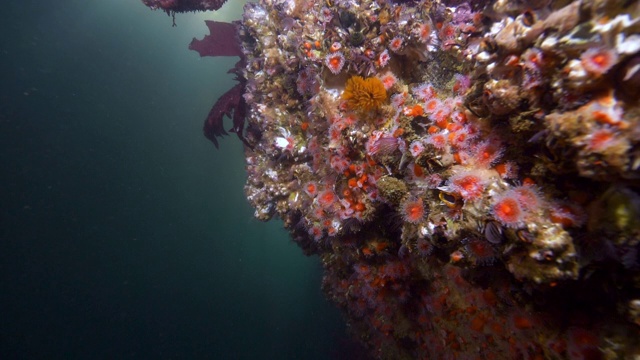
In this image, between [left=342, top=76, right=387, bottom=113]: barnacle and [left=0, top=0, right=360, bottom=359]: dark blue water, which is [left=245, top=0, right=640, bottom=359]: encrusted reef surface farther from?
[left=0, top=0, right=360, bottom=359]: dark blue water

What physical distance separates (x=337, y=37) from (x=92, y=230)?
88.5ft

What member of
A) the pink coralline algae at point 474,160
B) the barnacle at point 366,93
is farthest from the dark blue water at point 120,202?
the barnacle at point 366,93

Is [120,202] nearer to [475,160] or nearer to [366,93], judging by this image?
[366,93]

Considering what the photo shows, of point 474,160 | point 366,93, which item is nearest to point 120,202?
point 366,93

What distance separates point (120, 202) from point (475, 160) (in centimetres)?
2999

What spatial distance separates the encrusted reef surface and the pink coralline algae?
0.04 ft

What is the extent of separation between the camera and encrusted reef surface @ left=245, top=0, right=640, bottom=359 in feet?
5.42

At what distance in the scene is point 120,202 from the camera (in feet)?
85.1

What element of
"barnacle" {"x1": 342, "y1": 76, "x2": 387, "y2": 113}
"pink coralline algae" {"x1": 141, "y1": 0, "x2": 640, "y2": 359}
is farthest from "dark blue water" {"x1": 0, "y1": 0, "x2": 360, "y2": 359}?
"barnacle" {"x1": 342, "y1": 76, "x2": 387, "y2": 113}

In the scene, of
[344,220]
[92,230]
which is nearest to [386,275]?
[344,220]

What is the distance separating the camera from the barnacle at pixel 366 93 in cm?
317

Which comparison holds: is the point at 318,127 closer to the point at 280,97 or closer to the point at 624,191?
the point at 280,97

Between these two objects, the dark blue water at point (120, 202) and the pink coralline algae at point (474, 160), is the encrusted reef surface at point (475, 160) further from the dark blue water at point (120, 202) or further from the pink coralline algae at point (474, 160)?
the dark blue water at point (120, 202)

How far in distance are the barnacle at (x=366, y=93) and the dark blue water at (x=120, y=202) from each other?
44.9 feet
